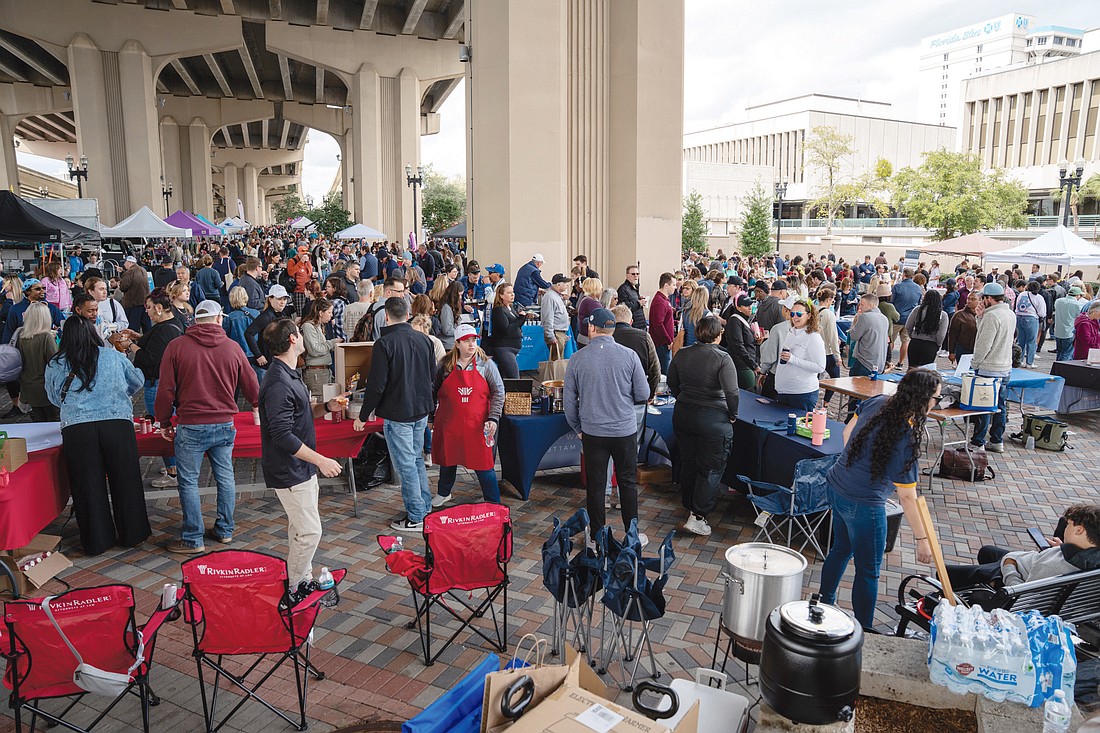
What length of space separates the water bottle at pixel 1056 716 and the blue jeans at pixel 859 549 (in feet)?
4.23

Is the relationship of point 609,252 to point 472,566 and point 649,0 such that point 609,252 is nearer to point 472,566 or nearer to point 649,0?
point 649,0

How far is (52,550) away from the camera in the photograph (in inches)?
222

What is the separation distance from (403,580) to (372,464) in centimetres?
215

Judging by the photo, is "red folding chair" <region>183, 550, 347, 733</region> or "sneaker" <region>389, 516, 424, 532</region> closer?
"red folding chair" <region>183, 550, 347, 733</region>

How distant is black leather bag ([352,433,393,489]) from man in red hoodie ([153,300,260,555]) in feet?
5.18

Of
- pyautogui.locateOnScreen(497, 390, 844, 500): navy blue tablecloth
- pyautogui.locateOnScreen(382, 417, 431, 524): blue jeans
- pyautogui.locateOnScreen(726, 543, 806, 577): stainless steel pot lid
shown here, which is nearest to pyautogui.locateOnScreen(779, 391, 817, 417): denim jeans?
pyautogui.locateOnScreen(497, 390, 844, 500): navy blue tablecloth

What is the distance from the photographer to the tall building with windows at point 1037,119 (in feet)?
184

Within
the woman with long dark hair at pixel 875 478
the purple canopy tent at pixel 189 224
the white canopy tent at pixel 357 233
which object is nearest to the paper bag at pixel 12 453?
the woman with long dark hair at pixel 875 478

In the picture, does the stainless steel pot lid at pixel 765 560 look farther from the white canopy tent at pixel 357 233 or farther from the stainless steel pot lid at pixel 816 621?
the white canopy tent at pixel 357 233

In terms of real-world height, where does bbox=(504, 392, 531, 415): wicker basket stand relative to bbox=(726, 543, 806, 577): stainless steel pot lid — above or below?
above

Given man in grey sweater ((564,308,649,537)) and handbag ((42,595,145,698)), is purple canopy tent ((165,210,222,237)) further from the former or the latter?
handbag ((42,595,145,698))

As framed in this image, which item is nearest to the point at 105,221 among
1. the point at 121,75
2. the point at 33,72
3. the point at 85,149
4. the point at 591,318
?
the point at 85,149

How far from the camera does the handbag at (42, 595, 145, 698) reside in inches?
133

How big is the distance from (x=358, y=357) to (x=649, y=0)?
10.9 meters
